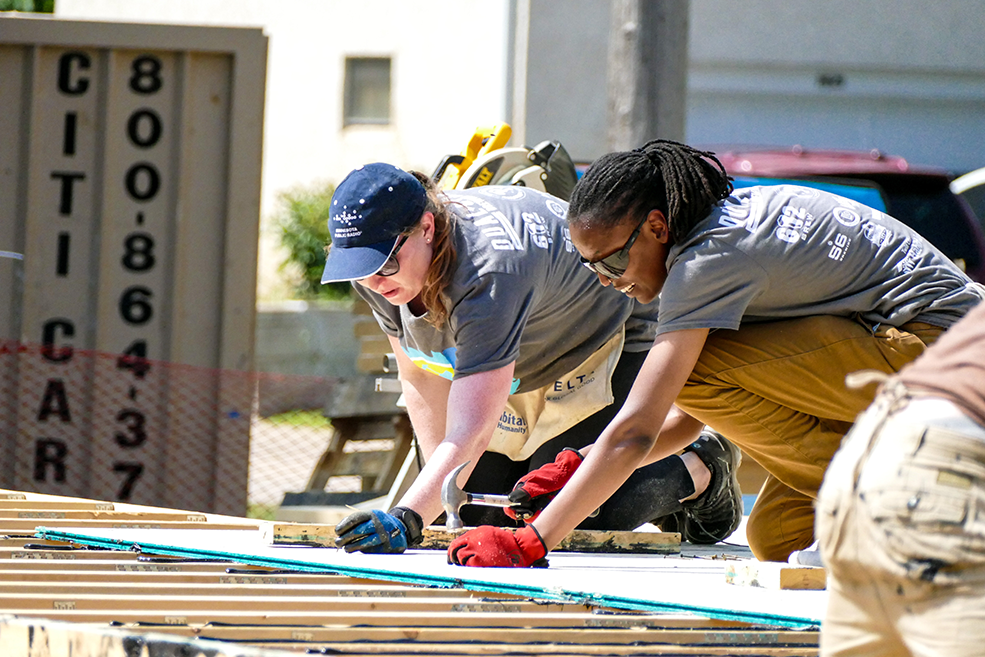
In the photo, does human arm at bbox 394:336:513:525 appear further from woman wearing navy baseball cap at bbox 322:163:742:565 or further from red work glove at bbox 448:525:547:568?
red work glove at bbox 448:525:547:568

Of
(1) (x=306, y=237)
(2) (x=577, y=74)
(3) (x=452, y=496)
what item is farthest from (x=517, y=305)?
(1) (x=306, y=237)

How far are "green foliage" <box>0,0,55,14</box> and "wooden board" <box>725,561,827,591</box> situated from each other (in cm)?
1724

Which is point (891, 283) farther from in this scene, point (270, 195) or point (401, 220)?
point (270, 195)

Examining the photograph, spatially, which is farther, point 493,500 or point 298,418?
point 298,418

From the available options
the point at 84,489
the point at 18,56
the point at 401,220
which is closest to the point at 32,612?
the point at 401,220

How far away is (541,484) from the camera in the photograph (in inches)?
132

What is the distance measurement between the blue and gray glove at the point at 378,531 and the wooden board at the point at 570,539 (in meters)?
0.15

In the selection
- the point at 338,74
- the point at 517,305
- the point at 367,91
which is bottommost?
the point at 517,305

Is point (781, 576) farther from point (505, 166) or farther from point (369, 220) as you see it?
point (505, 166)

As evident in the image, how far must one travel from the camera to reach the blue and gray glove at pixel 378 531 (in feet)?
10.00

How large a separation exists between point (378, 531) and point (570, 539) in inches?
31.0

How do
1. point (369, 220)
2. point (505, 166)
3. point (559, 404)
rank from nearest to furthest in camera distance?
point (369, 220) → point (559, 404) → point (505, 166)

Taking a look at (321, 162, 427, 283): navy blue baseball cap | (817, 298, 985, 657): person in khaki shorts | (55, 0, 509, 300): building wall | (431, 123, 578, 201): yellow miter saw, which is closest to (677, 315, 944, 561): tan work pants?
(321, 162, 427, 283): navy blue baseball cap

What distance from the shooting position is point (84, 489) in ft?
22.0
